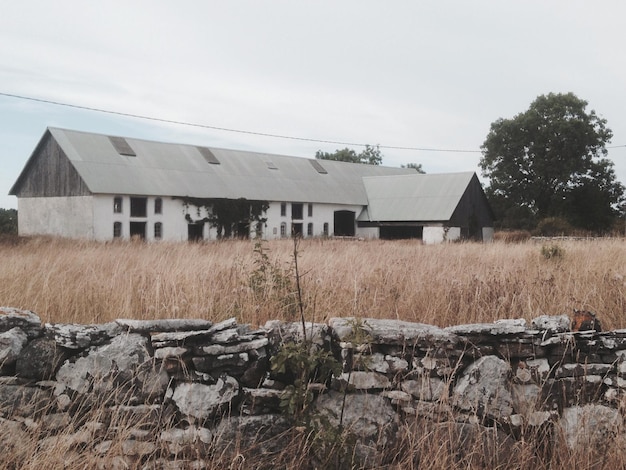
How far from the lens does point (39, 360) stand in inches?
167

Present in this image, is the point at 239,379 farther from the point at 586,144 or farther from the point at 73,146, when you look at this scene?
the point at 586,144

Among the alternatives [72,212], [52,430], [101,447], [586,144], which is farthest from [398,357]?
[586,144]

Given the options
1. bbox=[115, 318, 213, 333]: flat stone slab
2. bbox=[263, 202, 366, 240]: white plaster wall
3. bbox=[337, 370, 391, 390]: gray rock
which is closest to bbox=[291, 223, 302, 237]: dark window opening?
bbox=[263, 202, 366, 240]: white plaster wall

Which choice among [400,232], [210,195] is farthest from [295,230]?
[400,232]

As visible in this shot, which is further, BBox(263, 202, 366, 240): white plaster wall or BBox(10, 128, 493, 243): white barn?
BBox(263, 202, 366, 240): white plaster wall

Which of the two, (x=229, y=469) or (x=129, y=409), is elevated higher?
(x=129, y=409)

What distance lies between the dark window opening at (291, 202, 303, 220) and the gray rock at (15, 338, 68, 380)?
36284mm

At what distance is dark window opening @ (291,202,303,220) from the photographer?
1601 inches

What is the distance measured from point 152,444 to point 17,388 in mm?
1064

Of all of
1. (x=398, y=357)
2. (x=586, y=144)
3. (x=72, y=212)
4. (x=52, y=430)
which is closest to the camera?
(x=52, y=430)

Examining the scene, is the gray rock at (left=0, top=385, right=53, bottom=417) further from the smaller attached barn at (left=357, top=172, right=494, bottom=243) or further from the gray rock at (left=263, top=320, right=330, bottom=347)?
the smaller attached barn at (left=357, top=172, right=494, bottom=243)

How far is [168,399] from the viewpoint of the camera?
13.8ft

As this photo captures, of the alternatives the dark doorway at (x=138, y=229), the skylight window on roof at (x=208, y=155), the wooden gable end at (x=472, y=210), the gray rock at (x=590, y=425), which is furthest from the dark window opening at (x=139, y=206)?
the gray rock at (x=590, y=425)

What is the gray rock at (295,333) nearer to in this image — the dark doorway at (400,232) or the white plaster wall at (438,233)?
the white plaster wall at (438,233)
